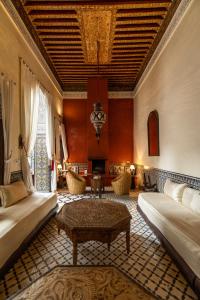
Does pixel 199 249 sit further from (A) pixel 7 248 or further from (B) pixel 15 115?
(B) pixel 15 115

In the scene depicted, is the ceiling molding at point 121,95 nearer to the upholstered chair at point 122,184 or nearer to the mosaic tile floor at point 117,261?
the upholstered chair at point 122,184

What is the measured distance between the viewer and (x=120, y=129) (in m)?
9.83

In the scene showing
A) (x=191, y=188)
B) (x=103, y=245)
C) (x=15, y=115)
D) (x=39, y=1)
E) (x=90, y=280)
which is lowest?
(x=103, y=245)

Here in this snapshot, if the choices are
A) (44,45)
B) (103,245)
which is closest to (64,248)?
(103,245)

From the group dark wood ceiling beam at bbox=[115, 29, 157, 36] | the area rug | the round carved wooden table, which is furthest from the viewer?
dark wood ceiling beam at bbox=[115, 29, 157, 36]

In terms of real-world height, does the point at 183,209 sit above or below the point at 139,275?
above

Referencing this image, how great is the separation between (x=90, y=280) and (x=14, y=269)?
1.28 metres

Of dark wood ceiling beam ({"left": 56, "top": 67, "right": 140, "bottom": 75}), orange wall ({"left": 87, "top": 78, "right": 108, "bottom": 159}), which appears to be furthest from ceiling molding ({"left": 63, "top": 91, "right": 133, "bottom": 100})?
dark wood ceiling beam ({"left": 56, "top": 67, "right": 140, "bottom": 75})

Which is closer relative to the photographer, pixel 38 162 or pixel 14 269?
pixel 14 269

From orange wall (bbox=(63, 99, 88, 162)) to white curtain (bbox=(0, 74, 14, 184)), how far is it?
18.9 ft

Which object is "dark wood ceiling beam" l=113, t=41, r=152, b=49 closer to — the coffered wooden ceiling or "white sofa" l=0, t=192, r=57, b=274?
the coffered wooden ceiling

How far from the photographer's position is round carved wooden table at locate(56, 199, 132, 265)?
2.79 m

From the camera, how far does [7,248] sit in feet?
8.43

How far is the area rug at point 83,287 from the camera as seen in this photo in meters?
1.81
